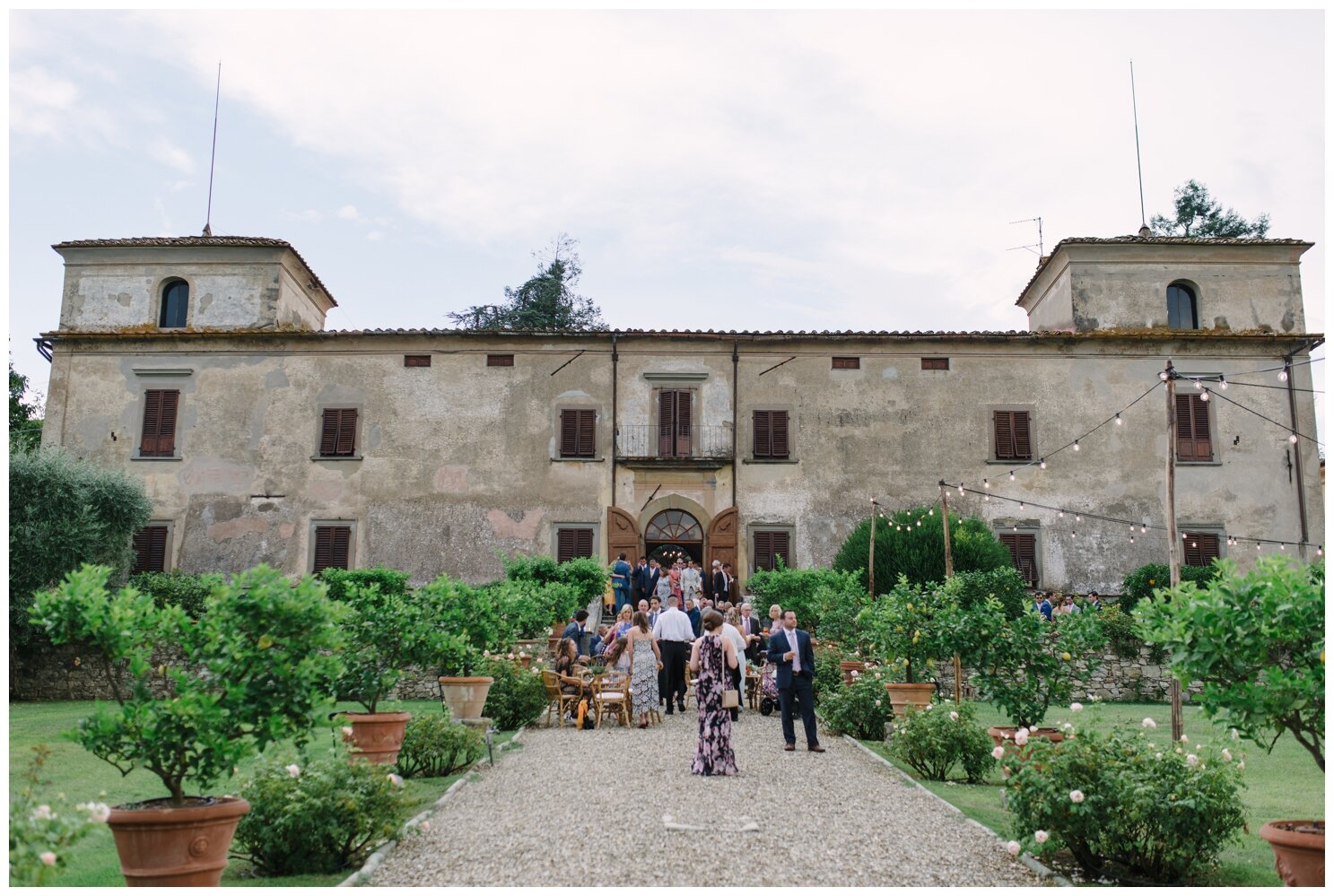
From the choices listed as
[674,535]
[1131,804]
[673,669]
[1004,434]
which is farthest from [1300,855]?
[1004,434]

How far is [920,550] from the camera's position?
2183 cm

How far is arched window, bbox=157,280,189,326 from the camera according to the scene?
2664cm

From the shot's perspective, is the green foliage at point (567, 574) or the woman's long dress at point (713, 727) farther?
the green foliage at point (567, 574)

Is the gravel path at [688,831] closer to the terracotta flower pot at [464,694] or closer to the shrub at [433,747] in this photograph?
the shrub at [433,747]

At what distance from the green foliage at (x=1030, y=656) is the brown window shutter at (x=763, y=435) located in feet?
49.9

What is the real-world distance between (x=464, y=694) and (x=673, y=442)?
14.3 meters

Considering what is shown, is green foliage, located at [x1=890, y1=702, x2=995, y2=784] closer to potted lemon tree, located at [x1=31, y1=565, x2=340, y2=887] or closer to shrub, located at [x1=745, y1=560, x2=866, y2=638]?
potted lemon tree, located at [x1=31, y1=565, x2=340, y2=887]

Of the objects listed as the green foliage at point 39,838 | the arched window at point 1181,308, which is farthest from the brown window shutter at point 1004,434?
the green foliage at point 39,838

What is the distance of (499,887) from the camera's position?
6047mm

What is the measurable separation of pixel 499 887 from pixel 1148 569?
66.8 ft

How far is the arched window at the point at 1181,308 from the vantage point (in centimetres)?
2645

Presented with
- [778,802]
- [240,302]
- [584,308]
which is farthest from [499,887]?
[584,308]

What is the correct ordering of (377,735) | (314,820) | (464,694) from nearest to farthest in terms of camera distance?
1. (314,820)
2. (377,735)
3. (464,694)

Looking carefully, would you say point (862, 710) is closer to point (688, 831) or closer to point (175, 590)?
point (688, 831)
